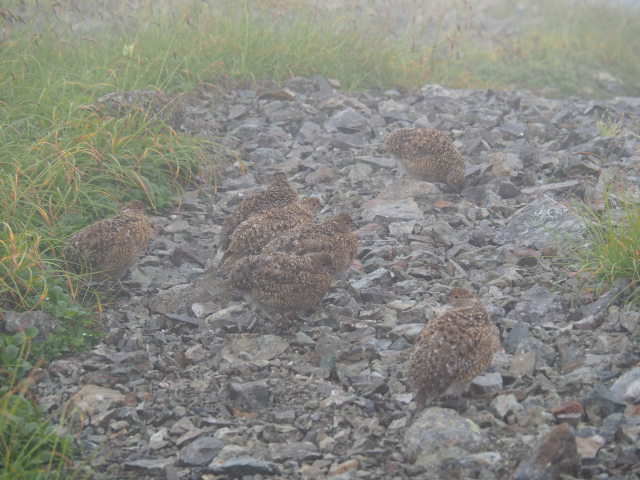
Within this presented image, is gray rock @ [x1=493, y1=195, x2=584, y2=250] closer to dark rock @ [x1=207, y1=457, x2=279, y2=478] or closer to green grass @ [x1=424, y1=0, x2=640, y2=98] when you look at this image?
dark rock @ [x1=207, y1=457, x2=279, y2=478]

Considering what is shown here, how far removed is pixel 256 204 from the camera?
5949 mm

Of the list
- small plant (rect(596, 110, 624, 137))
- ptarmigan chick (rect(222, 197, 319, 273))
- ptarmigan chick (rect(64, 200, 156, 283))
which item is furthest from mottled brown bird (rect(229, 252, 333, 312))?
small plant (rect(596, 110, 624, 137))

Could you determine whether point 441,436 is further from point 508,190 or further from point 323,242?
point 508,190

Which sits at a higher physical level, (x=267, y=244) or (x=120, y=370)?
(x=267, y=244)

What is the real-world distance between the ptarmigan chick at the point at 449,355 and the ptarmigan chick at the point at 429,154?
3.06 m

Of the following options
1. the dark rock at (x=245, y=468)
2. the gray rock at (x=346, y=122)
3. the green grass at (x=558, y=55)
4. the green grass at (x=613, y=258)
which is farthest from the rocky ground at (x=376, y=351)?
the green grass at (x=558, y=55)

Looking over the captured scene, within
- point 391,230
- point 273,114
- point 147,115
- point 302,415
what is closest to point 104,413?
point 302,415

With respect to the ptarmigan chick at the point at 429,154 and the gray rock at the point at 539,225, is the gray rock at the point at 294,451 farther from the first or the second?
the ptarmigan chick at the point at 429,154

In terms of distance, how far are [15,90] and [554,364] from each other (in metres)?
5.37

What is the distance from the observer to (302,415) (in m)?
4.18

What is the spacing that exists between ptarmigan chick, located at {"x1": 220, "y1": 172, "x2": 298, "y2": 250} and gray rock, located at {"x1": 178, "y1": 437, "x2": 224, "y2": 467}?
6.63 feet

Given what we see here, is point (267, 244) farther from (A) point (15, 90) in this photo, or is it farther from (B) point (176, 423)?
(A) point (15, 90)

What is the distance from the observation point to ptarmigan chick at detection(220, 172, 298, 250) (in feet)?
18.9

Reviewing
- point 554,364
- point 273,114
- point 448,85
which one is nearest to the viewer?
point 554,364
